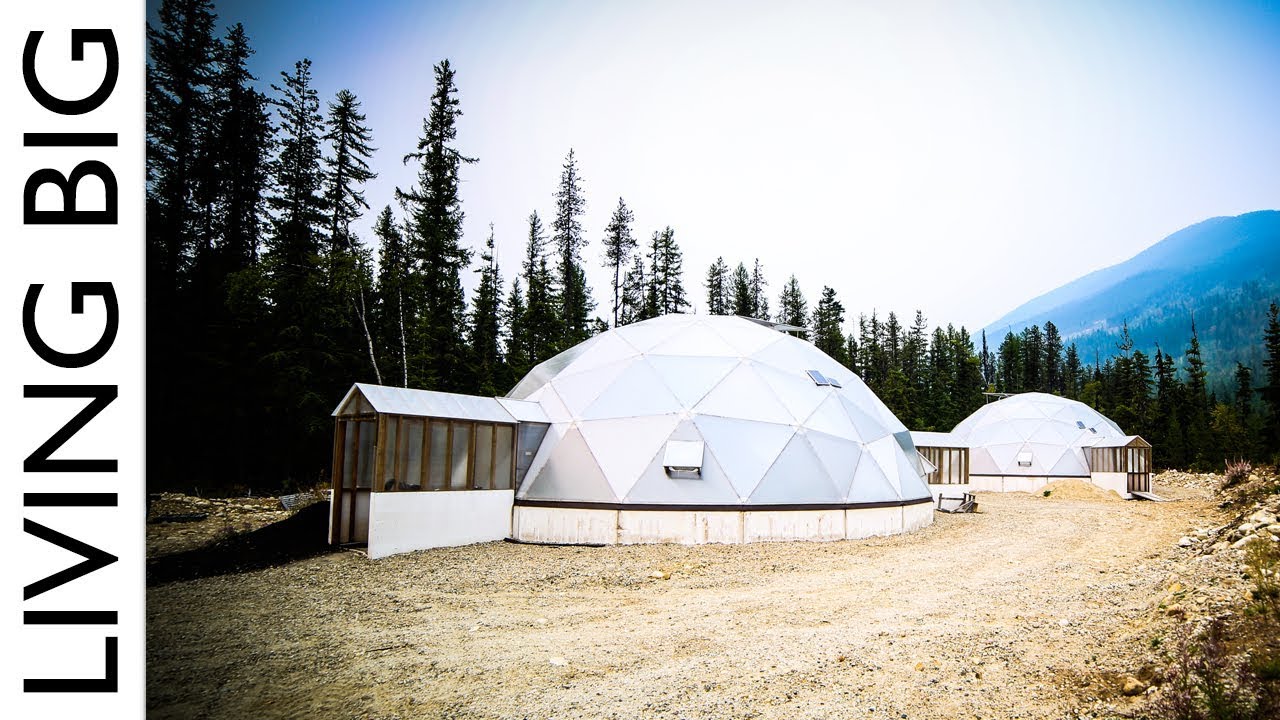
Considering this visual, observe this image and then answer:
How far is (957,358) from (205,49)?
245 ft

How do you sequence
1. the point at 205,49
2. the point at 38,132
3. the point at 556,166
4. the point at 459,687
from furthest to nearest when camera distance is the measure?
1. the point at 556,166
2. the point at 205,49
3. the point at 459,687
4. the point at 38,132

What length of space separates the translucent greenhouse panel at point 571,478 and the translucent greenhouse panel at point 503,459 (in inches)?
23.5

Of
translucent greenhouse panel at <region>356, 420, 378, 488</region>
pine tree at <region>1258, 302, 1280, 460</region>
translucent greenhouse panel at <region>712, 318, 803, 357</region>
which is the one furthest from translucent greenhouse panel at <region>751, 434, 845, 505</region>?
pine tree at <region>1258, 302, 1280, 460</region>

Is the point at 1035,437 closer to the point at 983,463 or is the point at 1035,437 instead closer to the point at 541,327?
the point at 983,463

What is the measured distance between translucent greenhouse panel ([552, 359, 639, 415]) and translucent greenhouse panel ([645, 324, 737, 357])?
1035 mm

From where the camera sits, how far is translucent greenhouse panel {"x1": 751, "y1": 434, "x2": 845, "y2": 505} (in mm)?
15234

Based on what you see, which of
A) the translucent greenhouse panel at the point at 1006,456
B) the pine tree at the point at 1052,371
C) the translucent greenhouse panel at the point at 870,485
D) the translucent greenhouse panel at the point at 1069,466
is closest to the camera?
the translucent greenhouse panel at the point at 870,485

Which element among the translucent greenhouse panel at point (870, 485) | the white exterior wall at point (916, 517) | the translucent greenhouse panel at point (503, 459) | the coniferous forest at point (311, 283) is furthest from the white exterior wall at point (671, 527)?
the coniferous forest at point (311, 283)

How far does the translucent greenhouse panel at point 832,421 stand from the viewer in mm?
16922

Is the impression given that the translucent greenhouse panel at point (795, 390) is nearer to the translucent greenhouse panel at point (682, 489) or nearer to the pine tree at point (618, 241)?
the translucent greenhouse panel at point (682, 489)

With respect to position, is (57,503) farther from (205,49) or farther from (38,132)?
(205,49)

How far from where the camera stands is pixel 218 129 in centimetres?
1429

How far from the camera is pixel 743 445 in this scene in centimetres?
1573

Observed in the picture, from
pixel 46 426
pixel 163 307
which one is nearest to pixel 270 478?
pixel 163 307
